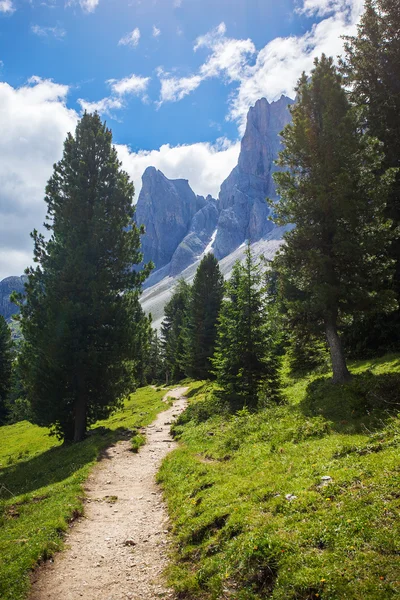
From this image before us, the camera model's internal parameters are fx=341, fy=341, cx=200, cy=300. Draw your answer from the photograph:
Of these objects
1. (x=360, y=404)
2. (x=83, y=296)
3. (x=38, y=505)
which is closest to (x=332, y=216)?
(x=360, y=404)

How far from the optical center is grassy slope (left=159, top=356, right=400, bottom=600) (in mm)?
5270

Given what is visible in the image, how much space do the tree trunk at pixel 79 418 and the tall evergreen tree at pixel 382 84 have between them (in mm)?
21040

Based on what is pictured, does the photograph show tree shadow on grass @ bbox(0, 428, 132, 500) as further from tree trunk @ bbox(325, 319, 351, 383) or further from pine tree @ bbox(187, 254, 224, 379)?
pine tree @ bbox(187, 254, 224, 379)

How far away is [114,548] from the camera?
8.84 m

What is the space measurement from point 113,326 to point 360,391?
51.3 feet

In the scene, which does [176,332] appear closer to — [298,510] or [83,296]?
[83,296]

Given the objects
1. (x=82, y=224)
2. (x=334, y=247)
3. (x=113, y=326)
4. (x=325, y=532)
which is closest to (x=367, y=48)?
(x=334, y=247)

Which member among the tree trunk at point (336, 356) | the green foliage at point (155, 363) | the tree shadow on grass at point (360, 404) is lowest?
the green foliage at point (155, 363)

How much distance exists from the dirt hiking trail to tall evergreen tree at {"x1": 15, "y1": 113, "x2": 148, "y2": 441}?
26.9 feet

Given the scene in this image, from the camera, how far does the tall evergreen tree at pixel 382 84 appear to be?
893 inches

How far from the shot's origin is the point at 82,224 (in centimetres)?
2353

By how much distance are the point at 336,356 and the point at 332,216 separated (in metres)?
7.90

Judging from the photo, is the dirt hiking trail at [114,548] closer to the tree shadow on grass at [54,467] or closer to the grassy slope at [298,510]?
the grassy slope at [298,510]

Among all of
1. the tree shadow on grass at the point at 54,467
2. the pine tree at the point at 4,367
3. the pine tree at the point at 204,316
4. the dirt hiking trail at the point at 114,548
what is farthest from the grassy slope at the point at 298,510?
the pine tree at the point at 4,367
